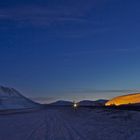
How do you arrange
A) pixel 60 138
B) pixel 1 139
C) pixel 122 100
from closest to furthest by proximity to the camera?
pixel 60 138
pixel 1 139
pixel 122 100

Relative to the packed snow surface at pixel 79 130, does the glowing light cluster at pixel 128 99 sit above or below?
above

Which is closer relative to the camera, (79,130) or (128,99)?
(79,130)

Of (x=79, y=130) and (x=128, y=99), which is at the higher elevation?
(x=128, y=99)

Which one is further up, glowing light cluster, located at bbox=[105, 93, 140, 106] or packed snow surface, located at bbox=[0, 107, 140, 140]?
glowing light cluster, located at bbox=[105, 93, 140, 106]

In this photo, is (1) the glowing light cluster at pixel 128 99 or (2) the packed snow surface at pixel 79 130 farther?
(1) the glowing light cluster at pixel 128 99

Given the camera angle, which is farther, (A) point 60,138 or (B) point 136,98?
(B) point 136,98

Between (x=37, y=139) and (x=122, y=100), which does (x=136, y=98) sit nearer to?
(x=122, y=100)

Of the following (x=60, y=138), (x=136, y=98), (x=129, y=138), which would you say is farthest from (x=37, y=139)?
(x=136, y=98)

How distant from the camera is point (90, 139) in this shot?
19953mm

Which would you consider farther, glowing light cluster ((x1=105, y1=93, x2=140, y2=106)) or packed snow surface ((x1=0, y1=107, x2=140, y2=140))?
glowing light cluster ((x1=105, y1=93, x2=140, y2=106))

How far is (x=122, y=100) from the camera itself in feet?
474

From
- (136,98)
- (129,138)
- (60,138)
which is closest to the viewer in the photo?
(129,138)

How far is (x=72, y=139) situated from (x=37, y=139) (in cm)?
233

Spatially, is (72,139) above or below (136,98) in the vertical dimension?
below
